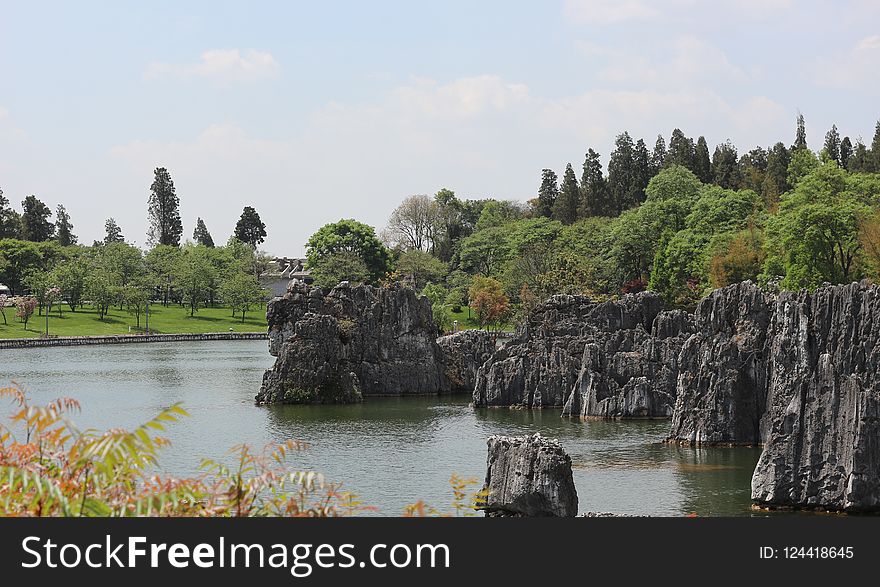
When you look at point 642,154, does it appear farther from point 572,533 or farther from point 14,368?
point 572,533

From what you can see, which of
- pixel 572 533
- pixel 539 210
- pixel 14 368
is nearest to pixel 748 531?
pixel 572 533

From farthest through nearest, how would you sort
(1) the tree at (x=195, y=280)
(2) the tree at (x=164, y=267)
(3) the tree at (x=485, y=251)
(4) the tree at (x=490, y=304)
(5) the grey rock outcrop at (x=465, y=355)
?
(2) the tree at (x=164, y=267) → (1) the tree at (x=195, y=280) → (3) the tree at (x=485, y=251) → (4) the tree at (x=490, y=304) → (5) the grey rock outcrop at (x=465, y=355)

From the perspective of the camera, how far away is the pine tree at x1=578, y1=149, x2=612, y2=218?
565 ft

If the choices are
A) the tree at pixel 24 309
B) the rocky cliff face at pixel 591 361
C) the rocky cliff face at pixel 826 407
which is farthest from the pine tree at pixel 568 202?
the rocky cliff face at pixel 826 407

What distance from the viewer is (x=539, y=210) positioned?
625ft

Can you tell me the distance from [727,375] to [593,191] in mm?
125461

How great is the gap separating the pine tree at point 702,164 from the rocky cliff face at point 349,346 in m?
96.6

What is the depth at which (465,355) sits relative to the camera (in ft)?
266

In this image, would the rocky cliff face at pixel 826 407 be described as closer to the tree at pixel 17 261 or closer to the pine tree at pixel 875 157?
the pine tree at pixel 875 157

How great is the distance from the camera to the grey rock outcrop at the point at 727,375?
49.8 metres

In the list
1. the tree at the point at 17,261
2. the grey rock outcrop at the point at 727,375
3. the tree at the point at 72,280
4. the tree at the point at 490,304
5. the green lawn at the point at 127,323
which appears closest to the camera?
the grey rock outcrop at the point at 727,375

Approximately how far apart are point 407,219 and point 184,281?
137 feet

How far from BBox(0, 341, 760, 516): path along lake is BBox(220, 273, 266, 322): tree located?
70911 mm

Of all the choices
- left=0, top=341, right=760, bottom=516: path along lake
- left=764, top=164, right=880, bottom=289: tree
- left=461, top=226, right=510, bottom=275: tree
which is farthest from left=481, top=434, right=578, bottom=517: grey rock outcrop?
left=461, top=226, right=510, bottom=275: tree
